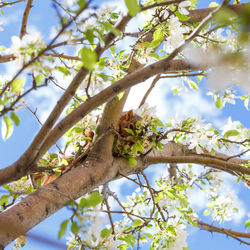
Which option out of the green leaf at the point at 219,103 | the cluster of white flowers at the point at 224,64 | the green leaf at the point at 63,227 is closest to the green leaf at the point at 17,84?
the green leaf at the point at 63,227

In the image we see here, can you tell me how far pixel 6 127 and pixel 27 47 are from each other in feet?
0.73

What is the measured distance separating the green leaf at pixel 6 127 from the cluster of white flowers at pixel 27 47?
5.9 inches

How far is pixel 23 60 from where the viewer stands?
0.78m

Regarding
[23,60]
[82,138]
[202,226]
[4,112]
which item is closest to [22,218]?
[4,112]

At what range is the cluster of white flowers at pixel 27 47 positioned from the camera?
0.76 metres

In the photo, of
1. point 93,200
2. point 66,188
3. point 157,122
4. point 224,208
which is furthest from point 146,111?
point 224,208

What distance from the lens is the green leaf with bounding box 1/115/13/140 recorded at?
81 centimetres

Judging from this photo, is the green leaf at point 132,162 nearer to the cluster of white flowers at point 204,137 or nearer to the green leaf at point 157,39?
the cluster of white flowers at point 204,137

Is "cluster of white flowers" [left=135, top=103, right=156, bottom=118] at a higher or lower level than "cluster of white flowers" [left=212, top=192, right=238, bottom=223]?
lower

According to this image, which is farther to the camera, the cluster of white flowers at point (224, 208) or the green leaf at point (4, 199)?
the cluster of white flowers at point (224, 208)

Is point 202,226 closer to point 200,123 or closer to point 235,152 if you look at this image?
point 235,152

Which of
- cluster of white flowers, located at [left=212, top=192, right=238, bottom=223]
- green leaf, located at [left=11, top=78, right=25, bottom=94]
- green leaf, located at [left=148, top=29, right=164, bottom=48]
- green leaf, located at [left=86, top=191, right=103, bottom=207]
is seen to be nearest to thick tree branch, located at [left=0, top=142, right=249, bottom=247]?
green leaf, located at [left=86, top=191, right=103, bottom=207]

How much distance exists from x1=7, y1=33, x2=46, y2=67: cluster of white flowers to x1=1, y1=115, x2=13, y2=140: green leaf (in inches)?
5.9

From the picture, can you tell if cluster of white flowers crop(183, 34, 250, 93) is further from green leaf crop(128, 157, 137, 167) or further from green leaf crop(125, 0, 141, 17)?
green leaf crop(128, 157, 137, 167)
